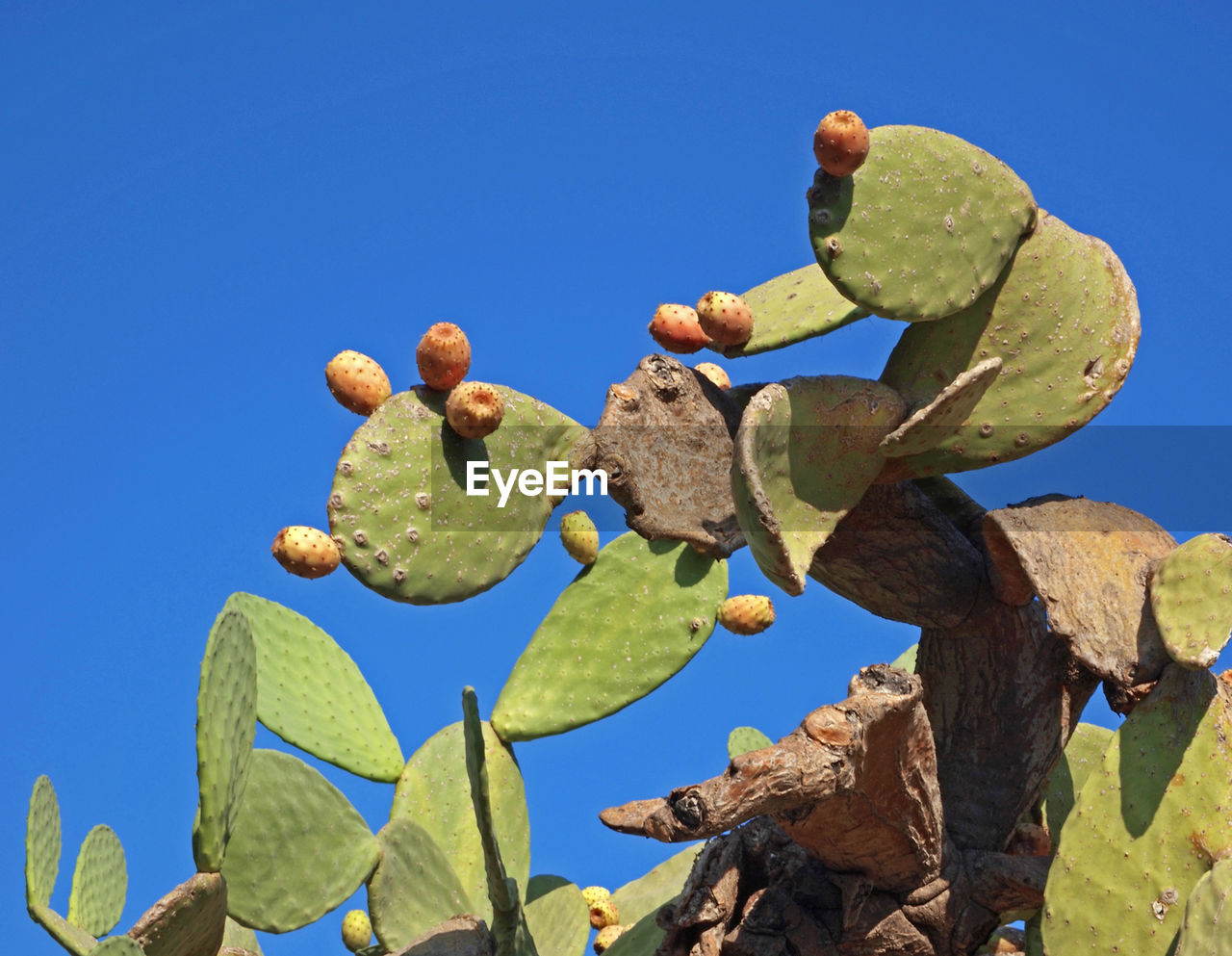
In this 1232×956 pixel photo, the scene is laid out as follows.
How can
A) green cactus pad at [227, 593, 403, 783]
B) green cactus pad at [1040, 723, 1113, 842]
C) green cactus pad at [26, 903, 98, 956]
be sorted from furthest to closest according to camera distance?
A: green cactus pad at [1040, 723, 1113, 842] < green cactus pad at [227, 593, 403, 783] < green cactus pad at [26, 903, 98, 956]

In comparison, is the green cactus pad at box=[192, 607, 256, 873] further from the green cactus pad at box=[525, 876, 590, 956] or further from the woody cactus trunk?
the green cactus pad at box=[525, 876, 590, 956]

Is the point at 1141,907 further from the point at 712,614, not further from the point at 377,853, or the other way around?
the point at 377,853

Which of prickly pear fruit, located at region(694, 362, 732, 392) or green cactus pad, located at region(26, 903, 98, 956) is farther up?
prickly pear fruit, located at region(694, 362, 732, 392)

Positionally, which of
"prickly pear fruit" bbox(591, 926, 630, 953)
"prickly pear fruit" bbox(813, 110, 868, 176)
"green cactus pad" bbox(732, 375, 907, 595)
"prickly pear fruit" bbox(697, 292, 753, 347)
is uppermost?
"prickly pear fruit" bbox(813, 110, 868, 176)

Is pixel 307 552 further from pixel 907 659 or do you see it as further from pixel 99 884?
pixel 907 659

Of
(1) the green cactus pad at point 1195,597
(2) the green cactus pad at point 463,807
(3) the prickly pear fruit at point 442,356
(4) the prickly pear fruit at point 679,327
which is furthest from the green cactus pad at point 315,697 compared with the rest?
(1) the green cactus pad at point 1195,597

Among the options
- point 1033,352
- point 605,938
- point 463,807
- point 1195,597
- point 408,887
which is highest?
point 1033,352

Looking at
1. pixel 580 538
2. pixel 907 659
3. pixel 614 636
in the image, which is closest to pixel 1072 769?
pixel 907 659

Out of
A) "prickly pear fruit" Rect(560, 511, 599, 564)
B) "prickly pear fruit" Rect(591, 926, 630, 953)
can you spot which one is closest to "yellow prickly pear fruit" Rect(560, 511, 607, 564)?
"prickly pear fruit" Rect(560, 511, 599, 564)
